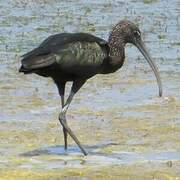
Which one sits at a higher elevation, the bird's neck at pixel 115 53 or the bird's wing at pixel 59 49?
the bird's wing at pixel 59 49

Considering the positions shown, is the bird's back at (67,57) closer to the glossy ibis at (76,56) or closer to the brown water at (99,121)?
the glossy ibis at (76,56)

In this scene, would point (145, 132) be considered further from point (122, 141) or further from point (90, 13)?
point (90, 13)

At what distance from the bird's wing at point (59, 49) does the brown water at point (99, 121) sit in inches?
40.3

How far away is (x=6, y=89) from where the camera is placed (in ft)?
41.5

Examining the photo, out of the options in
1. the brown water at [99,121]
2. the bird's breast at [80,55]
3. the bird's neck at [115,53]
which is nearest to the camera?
the brown water at [99,121]

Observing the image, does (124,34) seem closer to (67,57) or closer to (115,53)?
(115,53)

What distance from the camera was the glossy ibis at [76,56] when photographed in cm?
862

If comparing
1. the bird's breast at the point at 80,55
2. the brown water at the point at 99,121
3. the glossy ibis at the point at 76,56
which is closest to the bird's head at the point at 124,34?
the glossy ibis at the point at 76,56

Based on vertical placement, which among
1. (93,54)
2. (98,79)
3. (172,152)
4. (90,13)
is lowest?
(90,13)

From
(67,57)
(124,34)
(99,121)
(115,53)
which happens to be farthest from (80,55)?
(99,121)

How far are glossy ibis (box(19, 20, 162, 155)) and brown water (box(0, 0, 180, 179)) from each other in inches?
20.4

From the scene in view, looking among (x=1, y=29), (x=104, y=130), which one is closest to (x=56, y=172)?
(x=104, y=130)

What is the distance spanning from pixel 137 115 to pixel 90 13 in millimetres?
11211

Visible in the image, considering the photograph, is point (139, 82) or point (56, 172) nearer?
point (56, 172)
